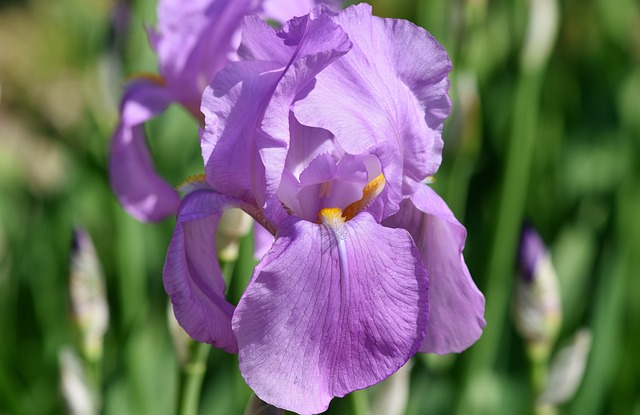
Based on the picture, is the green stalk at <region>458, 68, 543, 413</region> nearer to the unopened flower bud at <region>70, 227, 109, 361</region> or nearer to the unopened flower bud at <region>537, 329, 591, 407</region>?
the unopened flower bud at <region>537, 329, 591, 407</region>

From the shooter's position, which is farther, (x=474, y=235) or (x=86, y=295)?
(x=474, y=235)

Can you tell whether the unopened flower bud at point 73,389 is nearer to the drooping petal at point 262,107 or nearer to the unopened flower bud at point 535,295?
the drooping petal at point 262,107

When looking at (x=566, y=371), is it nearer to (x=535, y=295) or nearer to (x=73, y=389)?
(x=535, y=295)

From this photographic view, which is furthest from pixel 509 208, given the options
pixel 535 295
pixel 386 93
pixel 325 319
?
pixel 325 319

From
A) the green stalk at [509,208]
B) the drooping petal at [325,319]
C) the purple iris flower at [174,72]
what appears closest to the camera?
the drooping petal at [325,319]

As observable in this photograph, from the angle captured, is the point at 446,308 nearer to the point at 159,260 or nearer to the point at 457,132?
the point at 457,132

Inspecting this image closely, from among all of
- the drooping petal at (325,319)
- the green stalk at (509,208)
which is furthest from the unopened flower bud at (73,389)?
the green stalk at (509,208)
